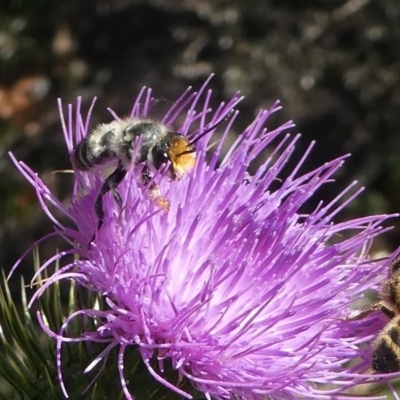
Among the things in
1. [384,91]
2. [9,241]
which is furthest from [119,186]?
[384,91]

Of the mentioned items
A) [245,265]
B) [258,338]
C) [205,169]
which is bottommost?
[258,338]

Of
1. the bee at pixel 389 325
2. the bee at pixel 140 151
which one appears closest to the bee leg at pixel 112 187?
the bee at pixel 140 151

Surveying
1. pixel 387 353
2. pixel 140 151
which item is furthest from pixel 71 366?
pixel 387 353

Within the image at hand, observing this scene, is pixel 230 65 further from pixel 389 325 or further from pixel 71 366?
pixel 71 366

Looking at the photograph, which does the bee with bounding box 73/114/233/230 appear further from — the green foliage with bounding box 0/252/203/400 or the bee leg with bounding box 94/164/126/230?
the green foliage with bounding box 0/252/203/400

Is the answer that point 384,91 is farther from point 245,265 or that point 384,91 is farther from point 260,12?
point 245,265

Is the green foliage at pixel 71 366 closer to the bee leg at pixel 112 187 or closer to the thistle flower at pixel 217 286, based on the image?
Result: the thistle flower at pixel 217 286

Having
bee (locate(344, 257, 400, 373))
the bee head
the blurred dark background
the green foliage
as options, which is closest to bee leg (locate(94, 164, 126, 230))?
the bee head
